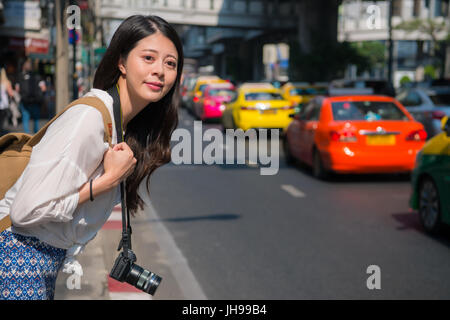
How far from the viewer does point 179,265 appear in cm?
647

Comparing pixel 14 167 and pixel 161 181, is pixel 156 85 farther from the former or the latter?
pixel 161 181

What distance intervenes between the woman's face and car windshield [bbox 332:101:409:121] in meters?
10.1

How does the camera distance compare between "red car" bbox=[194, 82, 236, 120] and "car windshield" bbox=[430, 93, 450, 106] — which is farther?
"red car" bbox=[194, 82, 236, 120]

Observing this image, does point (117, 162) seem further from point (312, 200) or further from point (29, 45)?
point (29, 45)

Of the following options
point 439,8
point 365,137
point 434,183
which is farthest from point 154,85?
point 439,8

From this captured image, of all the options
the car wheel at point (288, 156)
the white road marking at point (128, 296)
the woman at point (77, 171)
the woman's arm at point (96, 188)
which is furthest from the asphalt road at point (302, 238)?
the woman's arm at point (96, 188)

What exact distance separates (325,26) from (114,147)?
59144 millimetres

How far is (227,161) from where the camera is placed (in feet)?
50.6

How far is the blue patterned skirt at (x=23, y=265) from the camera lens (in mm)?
2268

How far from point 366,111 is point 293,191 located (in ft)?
7.47

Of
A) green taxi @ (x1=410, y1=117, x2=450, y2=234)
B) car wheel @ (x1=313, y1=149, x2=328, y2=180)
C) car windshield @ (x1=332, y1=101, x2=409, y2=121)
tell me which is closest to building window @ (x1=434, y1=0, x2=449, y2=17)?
car windshield @ (x1=332, y1=101, x2=409, y2=121)

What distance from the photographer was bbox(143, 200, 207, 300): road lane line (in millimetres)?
5550

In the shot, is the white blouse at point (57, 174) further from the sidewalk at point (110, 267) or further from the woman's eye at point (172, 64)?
the sidewalk at point (110, 267)

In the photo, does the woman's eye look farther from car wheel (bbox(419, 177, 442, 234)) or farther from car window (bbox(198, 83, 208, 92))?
car window (bbox(198, 83, 208, 92))
